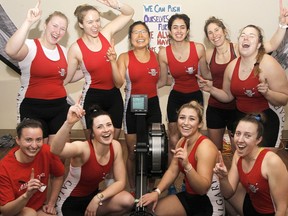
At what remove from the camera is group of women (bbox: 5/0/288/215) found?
8.50 feet

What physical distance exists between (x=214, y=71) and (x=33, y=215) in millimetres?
1836

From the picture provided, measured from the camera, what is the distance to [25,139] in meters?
2.55

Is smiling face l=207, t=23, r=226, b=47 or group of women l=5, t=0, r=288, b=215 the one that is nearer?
group of women l=5, t=0, r=288, b=215

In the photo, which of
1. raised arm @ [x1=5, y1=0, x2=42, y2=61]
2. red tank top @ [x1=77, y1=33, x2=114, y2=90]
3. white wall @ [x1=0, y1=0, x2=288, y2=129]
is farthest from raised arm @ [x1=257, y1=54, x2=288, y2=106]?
raised arm @ [x1=5, y1=0, x2=42, y2=61]

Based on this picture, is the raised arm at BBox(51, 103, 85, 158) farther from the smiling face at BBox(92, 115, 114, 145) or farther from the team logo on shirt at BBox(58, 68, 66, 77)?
the team logo on shirt at BBox(58, 68, 66, 77)

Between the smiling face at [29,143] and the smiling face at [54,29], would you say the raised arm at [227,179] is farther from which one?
the smiling face at [54,29]

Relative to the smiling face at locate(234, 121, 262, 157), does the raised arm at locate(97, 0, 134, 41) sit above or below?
above

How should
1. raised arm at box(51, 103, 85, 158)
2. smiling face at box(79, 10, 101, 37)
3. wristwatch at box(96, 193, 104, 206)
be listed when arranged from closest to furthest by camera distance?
1. raised arm at box(51, 103, 85, 158)
2. wristwatch at box(96, 193, 104, 206)
3. smiling face at box(79, 10, 101, 37)

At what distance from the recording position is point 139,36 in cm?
347

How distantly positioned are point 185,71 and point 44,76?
1174 millimetres

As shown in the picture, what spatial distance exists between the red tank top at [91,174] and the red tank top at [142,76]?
84cm

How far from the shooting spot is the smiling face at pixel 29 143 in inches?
100

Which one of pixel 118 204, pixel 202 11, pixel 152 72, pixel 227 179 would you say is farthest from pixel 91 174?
pixel 202 11

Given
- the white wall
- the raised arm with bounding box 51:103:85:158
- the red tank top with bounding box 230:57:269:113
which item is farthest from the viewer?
the white wall
